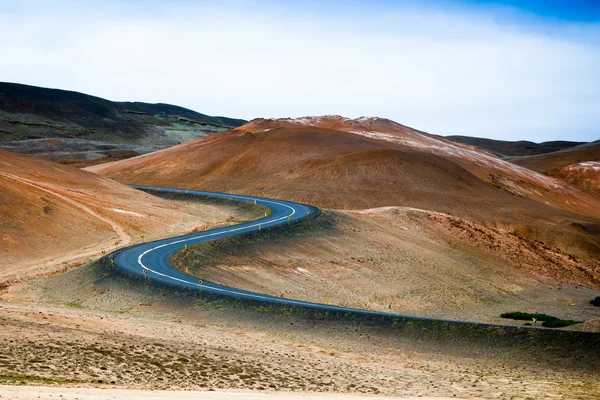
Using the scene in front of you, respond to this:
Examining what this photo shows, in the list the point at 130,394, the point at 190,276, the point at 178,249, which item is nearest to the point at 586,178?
the point at 178,249

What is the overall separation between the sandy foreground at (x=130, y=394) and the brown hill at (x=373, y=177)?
7575 centimetres

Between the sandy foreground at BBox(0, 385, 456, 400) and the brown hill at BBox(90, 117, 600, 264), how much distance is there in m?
75.8

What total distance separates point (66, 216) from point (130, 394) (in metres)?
51.6

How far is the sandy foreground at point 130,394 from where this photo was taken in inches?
744

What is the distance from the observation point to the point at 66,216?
68938 mm

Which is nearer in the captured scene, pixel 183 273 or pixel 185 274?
pixel 185 274

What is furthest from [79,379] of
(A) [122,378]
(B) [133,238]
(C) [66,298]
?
(B) [133,238]

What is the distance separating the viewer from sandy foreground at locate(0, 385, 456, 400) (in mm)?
18906

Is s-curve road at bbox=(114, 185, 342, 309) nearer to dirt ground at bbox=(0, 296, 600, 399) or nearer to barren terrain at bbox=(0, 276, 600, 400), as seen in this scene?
barren terrain at bbox=(0, 276, 600, 400)

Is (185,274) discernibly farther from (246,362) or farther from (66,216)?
(66,216)

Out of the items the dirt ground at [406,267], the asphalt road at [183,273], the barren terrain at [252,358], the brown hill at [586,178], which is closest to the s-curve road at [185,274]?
the asphalt road at [183,273]

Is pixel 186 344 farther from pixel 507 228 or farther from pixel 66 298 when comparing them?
pixel 507 228

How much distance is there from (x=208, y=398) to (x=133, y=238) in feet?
164

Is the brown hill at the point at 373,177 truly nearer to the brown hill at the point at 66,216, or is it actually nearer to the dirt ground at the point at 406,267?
the dirt ground at the point at 406,267
